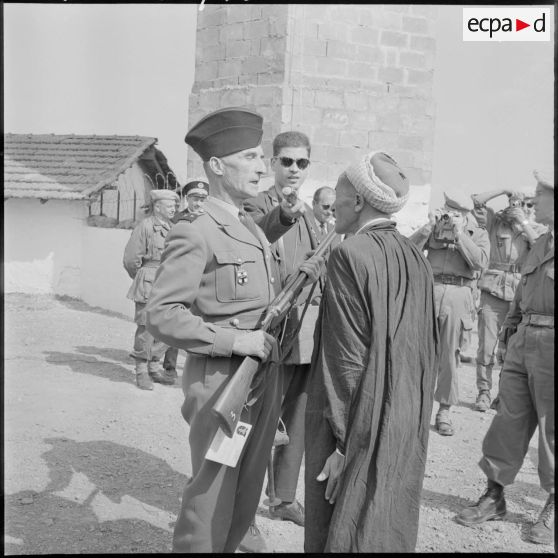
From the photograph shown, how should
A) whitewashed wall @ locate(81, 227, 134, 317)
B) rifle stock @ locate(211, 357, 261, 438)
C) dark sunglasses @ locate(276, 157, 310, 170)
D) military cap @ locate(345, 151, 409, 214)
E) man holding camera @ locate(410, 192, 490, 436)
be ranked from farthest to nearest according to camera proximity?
1. whitewashed wall @ locate(81, 227, 134, 317)
2. man holding camera @ locate(410, 192, 490, 436)
3. dark sunglasses @ locate(276, 157, 310, 170)
4. military cap @ locate(345, 151, 409, 214)
5. rifle stock @ locate(211, 357, 261, 438)

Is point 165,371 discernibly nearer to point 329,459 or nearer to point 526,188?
point 526,188

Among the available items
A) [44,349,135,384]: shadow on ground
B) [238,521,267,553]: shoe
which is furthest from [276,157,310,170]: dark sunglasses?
[44,349,135,384]: shadow on ground

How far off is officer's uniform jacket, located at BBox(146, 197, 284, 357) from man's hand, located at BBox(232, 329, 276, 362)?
0.12 ft

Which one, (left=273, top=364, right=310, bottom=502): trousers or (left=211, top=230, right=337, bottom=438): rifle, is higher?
(left=211, top=230, right=337, bottom=438): rifle

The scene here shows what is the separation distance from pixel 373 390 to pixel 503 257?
5.26 meters

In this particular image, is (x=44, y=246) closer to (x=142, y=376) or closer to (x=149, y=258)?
(x=149, y=258)

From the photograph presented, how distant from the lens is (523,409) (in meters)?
4.38

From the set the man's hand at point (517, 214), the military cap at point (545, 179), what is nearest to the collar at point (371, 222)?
the military cap at point (545, 179)

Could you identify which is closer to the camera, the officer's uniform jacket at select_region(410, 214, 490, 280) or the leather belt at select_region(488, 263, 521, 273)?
the officer's uniform jacket at select_region(410, 214, 490, 280)

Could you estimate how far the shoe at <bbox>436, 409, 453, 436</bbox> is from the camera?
20.8 feet

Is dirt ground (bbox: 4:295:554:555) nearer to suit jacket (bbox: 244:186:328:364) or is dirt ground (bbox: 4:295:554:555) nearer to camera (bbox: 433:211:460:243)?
suit jacket (bbox: 244:186:328:364)

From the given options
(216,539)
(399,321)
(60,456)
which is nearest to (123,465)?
(60,456)

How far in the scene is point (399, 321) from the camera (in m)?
2.85

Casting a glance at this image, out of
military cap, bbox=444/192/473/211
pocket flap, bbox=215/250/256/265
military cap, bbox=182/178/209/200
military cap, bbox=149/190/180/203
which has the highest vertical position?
military cap, bbox=182/178/209/200
